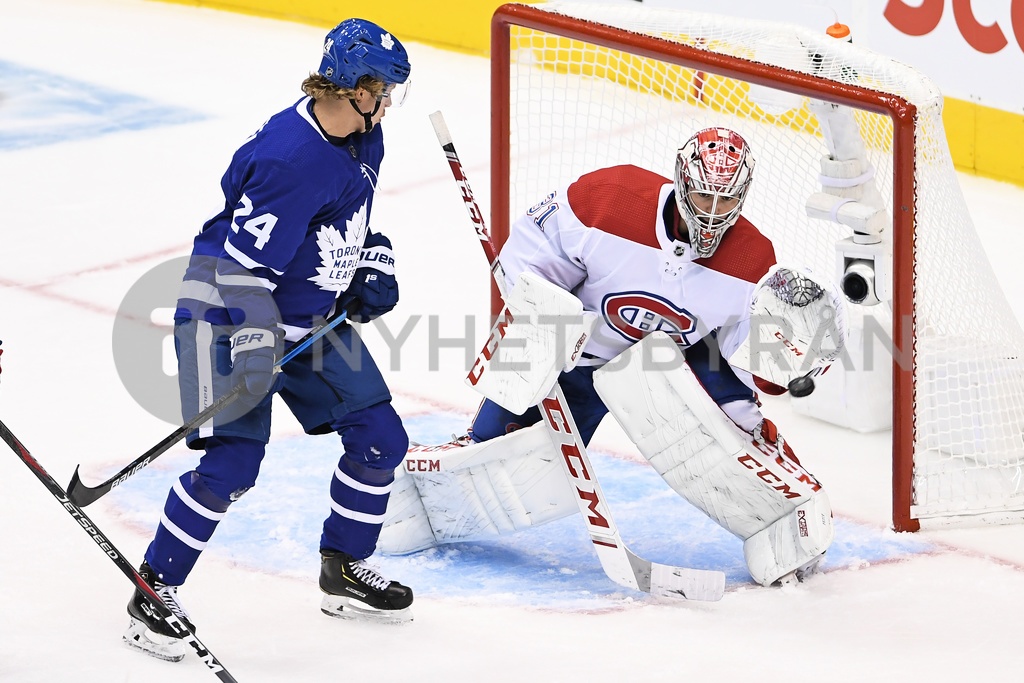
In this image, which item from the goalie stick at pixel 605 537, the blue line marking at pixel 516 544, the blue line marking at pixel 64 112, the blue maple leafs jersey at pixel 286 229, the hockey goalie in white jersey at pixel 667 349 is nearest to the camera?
the blue maple leafs jersey at pixel 286 229

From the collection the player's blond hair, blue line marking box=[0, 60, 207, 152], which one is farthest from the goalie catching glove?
blue line marking box=[0, 60, 207, 152]

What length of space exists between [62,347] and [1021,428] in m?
2.56

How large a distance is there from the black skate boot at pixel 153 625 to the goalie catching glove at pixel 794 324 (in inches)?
45.9

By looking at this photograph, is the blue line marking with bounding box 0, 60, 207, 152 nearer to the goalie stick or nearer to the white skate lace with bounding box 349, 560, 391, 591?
the goalie stick

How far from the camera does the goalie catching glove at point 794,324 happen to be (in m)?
2.88

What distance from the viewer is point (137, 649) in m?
2.82

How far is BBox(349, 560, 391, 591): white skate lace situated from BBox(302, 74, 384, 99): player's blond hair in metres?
0.90

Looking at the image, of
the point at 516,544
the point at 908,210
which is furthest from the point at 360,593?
the point at 908,210

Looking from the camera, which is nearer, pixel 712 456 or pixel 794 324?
pixel 794 324

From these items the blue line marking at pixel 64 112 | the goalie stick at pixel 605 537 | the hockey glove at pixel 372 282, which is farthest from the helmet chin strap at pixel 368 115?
the blue line marking at pixel 64 112

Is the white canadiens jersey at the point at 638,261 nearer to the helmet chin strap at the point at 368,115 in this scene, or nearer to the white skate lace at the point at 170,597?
the helmet chin strap at the point at 368,115

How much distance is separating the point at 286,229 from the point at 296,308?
0.22 metres

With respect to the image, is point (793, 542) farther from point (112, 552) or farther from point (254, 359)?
point (112, 552)

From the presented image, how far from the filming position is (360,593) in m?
2.99
